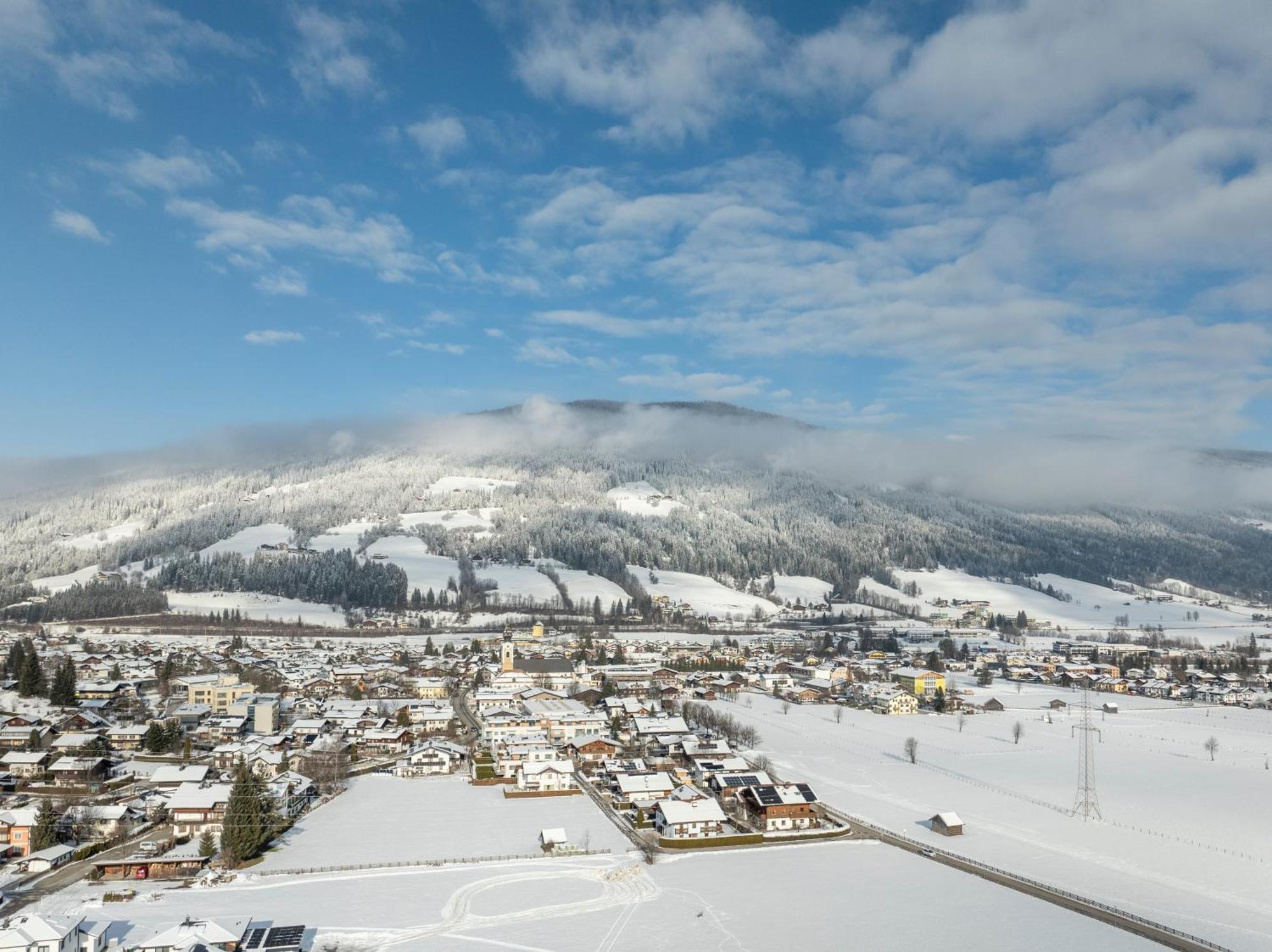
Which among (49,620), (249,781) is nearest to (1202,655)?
(249,781)

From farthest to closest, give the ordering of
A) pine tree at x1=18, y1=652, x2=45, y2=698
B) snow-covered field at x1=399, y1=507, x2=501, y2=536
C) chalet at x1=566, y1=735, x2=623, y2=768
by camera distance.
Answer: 1. snow-covered field at x1=399, y1=507, x2=501, y2=536
2. pine tree at x1=18, y1=652, x2=45, y2=698
3. chalet at x1=566, y1=735, x2=623, y2=768

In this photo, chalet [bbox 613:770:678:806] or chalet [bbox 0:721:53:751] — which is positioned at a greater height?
chalet [bbox 613:770:678:806]

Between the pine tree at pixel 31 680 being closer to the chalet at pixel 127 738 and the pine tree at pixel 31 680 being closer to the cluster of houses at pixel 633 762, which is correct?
the chalet at pixel 127 738

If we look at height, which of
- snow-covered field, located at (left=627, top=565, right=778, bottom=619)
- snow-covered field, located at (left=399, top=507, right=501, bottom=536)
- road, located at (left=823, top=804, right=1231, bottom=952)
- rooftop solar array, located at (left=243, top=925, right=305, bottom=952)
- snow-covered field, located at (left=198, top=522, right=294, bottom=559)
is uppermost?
snow-covered field, located at (left=399, top=507, right=501, bottom=536)

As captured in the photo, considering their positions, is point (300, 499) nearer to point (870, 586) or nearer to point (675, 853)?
point (870, 586)

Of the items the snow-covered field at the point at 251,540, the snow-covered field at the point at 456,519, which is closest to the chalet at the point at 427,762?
the snow-covered field at the point at 251,540

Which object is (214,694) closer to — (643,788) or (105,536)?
(643,788)

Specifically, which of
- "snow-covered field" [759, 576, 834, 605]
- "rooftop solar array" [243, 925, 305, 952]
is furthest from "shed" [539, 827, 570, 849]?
"snow-covered field" [759, 576, 834, 605]

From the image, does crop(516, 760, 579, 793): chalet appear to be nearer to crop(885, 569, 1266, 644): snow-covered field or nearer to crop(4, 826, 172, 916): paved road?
crop(4, 826, 172, 916): paved road
